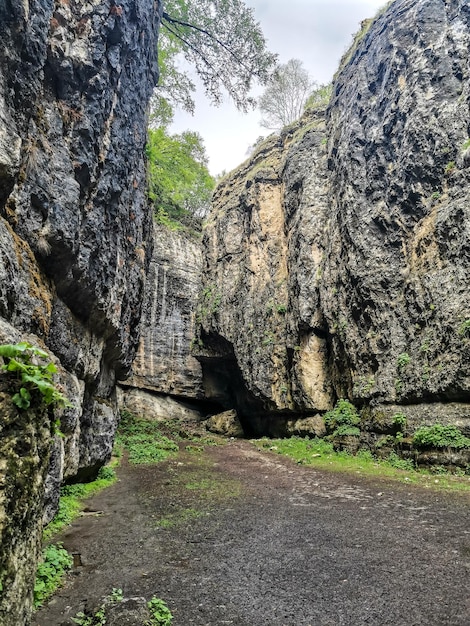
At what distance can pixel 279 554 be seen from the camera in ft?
15.4

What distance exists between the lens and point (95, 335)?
8664 millimetres

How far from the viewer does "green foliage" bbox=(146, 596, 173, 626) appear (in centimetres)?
307

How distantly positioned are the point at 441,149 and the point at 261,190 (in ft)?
39.2

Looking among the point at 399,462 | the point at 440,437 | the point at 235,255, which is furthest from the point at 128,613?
the point at 235,255

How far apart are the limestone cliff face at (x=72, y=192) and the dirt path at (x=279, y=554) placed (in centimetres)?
135

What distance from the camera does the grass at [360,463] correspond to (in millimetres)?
8141

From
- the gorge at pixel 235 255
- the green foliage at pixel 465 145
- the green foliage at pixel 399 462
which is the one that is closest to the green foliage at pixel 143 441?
the gorge at pixel 235 255

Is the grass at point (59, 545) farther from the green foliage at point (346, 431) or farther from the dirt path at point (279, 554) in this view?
the green foliage at point (346, 431)

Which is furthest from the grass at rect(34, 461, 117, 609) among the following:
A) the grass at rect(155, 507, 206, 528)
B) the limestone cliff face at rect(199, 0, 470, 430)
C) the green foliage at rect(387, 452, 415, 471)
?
the limestone cliff face at rect(199, 0, 470, 430)

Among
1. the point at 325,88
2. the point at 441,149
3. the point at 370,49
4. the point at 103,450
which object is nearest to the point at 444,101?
Answer: the point at 441,149

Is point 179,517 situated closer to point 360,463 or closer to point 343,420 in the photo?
point 360,463

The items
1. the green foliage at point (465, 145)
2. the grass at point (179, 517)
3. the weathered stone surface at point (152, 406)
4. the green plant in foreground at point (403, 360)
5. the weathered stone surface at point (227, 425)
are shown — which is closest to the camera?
the grass at point (179, 517)

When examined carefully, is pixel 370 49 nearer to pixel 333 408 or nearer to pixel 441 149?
pixel 441 149

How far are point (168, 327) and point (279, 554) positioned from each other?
20.6 meters
